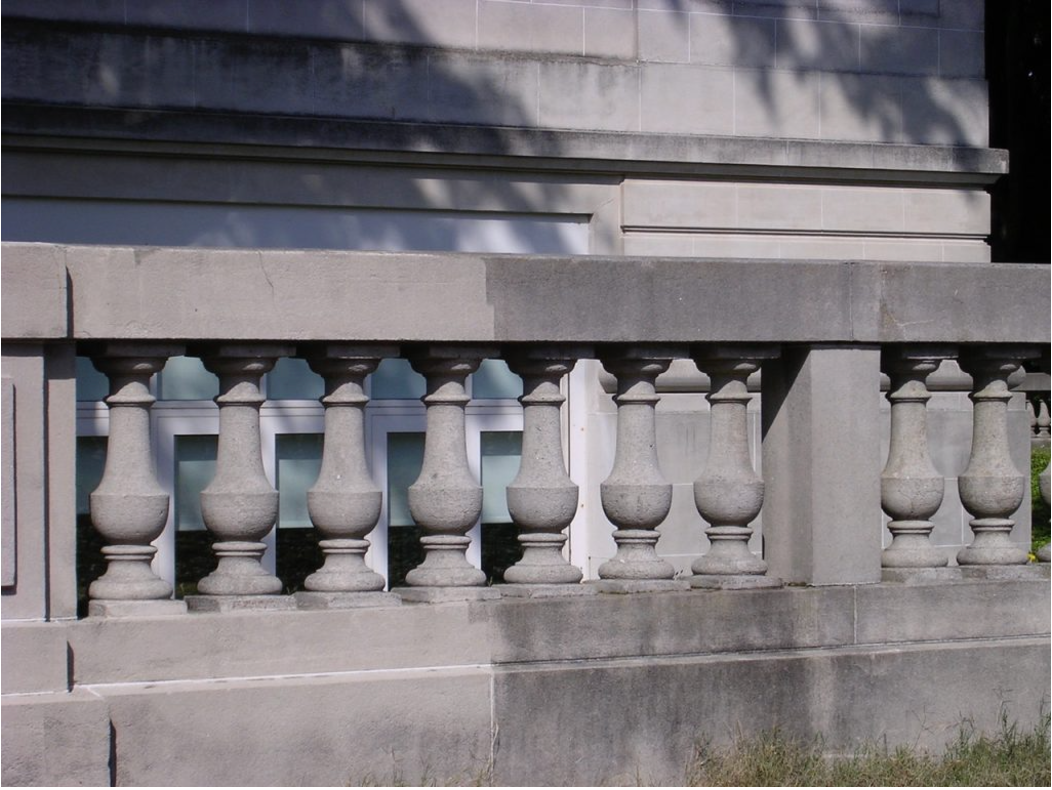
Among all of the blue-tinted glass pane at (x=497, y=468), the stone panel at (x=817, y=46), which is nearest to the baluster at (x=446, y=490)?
the blue-tinted glass pane at (x=497, y=468)

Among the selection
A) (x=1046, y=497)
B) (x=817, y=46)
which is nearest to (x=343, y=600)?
(x=1046, y=497)

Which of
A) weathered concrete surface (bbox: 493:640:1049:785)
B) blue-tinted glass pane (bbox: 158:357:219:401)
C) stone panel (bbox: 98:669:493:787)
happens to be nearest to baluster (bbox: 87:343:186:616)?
stone panel (bbox: 98:669:493:787)

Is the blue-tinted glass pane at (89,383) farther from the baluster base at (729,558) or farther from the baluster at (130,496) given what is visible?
the baluster base at (729,558)

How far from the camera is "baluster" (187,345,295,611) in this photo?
4.17 m

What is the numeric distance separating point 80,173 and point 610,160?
2.98 metres

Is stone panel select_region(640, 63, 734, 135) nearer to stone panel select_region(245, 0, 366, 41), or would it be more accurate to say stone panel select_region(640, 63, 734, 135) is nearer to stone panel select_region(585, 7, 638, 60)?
stone panel select_region(585, 7, 638, 60)

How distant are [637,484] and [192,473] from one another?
14.5 ft

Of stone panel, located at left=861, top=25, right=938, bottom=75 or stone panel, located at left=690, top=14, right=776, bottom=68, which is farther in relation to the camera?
stone panel, located at left=861, top=25, right=938, bottom=75

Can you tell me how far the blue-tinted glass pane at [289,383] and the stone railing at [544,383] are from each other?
425 centimetres

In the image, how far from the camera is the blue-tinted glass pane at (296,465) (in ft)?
27.0

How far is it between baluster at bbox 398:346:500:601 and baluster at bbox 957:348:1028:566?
5.78ft

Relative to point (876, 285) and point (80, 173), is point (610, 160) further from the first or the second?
point (876, 285)

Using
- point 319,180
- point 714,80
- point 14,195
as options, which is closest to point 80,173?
point 14,195

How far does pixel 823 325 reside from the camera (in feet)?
15.3
